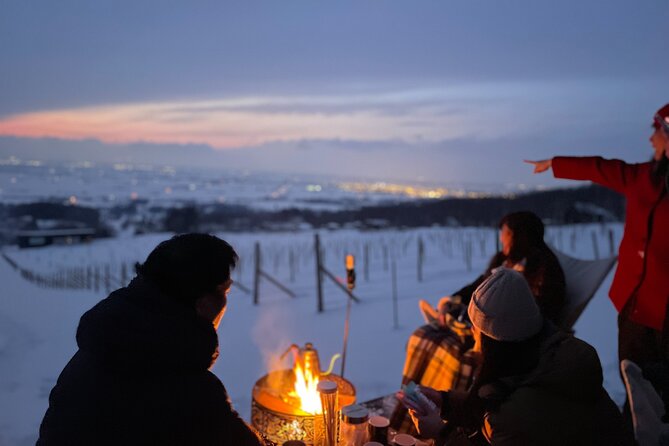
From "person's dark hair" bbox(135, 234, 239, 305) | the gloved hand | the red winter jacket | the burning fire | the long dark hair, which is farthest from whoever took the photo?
the red winter jacket

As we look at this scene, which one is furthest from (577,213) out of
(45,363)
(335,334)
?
(45,363)

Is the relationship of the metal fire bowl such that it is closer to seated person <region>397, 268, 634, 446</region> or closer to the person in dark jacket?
seated person <region>397, 268, 634, 446</region>

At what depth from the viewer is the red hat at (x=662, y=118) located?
246cm

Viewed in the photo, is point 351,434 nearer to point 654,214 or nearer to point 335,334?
point 654,214

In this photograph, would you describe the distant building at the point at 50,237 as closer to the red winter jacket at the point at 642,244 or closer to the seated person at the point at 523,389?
the red winter jacket at the point at 642,244

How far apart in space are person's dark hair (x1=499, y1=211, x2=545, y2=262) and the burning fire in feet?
4.98

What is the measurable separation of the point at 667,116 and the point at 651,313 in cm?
99

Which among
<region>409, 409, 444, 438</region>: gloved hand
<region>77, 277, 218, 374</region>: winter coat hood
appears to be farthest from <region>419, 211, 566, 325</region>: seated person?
<region>77, 277, 218, 374</region>: winter coat hood

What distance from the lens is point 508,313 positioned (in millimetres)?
1683

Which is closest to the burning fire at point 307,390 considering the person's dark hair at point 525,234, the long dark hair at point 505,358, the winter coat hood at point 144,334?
the long dark hair at point 505,358

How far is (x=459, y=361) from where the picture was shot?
280 cm

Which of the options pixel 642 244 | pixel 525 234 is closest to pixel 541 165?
pixel 525 234

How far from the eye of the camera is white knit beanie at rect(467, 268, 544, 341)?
1681 mm

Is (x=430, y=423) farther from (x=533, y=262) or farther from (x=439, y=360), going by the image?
(x=533, y=262)
